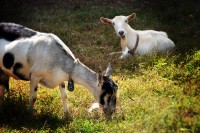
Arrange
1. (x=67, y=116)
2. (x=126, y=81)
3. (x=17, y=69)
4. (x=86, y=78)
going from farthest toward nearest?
(x=126, y=81), (x=17, y=69), (x=86, y=78), (x=67, y=116)

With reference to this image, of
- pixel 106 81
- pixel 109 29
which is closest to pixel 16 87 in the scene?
pixel 106 81

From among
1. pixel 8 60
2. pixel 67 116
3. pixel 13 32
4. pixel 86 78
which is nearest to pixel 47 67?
pixel 86 78

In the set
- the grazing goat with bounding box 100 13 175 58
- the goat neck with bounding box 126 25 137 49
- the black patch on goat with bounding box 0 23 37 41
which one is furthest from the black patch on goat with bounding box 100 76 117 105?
the goat neck with bounding box 126 25 137 49

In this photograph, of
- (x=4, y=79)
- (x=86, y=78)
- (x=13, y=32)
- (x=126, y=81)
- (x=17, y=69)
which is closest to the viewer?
(x=86, y=78)

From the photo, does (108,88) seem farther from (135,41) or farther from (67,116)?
(135,41)

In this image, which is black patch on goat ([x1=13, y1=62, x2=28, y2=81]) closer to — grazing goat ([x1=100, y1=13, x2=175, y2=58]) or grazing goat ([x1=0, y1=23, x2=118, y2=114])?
grazing goat ([x1=0, y1=23, x2=118, y2=114])

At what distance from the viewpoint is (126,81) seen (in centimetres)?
977

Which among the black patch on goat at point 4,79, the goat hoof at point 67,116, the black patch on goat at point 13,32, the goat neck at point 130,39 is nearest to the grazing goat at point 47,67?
the black patch on goat at point 13,32

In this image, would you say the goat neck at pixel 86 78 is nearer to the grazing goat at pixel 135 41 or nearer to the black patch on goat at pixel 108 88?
the black patch on goat at pixel 108 88

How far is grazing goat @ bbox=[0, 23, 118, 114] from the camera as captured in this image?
25.0 ft

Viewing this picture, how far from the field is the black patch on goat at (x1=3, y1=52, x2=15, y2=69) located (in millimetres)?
804

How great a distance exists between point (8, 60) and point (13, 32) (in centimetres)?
64

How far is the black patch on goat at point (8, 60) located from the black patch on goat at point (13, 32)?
38 cm

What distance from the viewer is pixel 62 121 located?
7383mm
